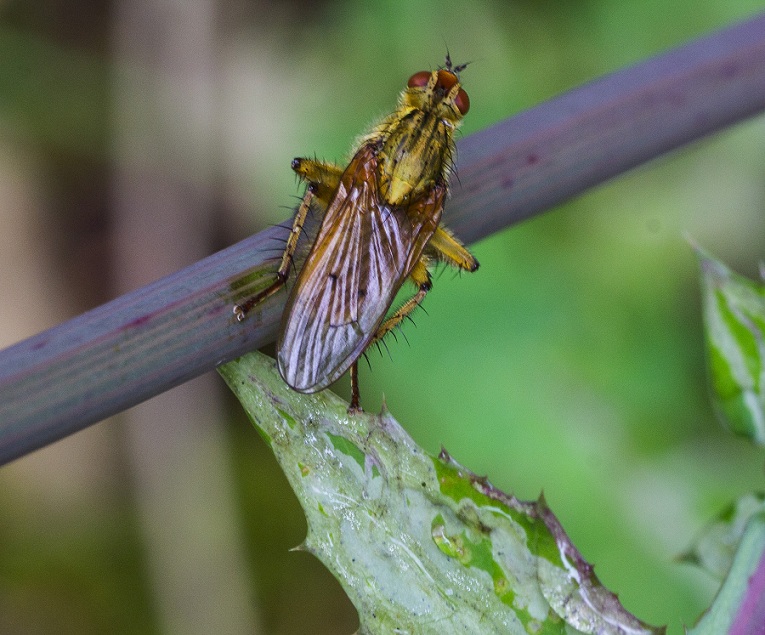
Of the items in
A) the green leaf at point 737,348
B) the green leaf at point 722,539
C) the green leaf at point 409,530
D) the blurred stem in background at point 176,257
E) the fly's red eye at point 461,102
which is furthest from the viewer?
the blurred stem in background at point 176,257

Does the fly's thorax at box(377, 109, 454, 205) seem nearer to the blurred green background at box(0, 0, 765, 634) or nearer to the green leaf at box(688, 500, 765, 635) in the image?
the blurred green background at box(0, 0, 765, 634)

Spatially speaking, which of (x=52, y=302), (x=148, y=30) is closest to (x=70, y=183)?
(x=52, y=302)

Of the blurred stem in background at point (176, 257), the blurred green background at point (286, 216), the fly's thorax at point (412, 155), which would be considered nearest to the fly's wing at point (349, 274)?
the fly's thorax at point (412, 155)

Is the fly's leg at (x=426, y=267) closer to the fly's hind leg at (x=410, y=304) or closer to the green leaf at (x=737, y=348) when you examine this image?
the fly's hind leg at (x=410, y=304)

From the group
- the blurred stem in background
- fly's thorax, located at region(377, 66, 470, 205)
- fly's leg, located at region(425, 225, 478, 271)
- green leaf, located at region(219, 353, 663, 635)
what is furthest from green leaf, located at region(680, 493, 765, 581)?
the blurred stem in background

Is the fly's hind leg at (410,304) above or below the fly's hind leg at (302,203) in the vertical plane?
below

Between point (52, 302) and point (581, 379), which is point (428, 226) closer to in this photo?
point (581, 379)
